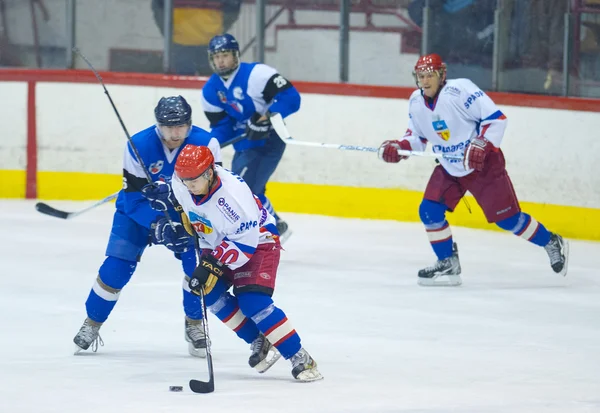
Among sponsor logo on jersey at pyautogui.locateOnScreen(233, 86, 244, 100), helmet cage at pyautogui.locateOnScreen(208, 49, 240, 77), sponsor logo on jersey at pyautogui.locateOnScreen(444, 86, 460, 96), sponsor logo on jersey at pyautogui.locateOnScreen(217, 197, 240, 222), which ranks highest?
helmet cage at pyautogui.locateOnScreen(208, 49, 240, 77)

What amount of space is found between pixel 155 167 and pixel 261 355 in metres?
0.76

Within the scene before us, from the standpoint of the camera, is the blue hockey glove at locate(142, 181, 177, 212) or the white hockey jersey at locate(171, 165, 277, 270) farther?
the blue hockey glove at locate(142, 181, 177, 212)

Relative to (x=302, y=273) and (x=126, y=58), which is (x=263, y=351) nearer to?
(x=302, y=273)

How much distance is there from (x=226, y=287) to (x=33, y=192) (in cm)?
416

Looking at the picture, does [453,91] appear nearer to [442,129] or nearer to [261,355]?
[442,129]

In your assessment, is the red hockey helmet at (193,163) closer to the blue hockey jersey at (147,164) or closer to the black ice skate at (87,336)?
the blue hockey jersey at (147,164)

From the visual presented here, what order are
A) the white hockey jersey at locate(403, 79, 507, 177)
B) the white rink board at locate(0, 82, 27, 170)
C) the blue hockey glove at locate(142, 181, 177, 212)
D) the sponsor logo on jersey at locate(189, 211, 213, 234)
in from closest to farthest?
the sponsor logo on jersey at locate(189, 211, 213, 234)
the blue hockey glove at locate(142, 181, 177, 212)
the white hockey jersey at locate(403, 79, 507, 177)
the white rink board at locate(0, 82, 27, 170)

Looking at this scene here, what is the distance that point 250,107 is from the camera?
6074 mm

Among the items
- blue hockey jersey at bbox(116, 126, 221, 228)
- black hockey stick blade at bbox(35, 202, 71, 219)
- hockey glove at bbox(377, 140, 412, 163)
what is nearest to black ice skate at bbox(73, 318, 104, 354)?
blue hockey jersey at bbox(116, 126, 221, 228)

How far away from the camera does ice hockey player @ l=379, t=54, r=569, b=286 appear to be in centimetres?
546

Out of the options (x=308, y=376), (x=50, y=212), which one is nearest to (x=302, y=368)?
(x=308, y=376)

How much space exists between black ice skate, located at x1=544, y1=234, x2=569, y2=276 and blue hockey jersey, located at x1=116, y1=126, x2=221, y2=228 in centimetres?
209

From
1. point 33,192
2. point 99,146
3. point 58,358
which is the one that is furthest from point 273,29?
point 58,358

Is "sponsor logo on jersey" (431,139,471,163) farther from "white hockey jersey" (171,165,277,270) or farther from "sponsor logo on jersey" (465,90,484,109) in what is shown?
"white hockey jersey" (171,165,277,270)
